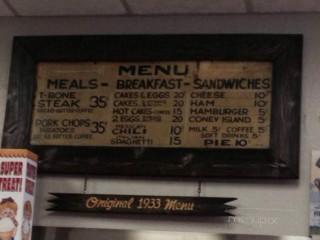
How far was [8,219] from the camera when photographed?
429 centimetres

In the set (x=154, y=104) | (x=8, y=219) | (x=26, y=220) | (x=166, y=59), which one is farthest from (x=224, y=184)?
(x=8, y=219)

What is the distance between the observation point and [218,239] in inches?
177

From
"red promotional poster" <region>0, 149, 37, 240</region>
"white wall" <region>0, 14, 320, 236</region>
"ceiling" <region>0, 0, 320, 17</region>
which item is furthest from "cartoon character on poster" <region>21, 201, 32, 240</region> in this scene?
"ceiling" <region>0, 0, 320, 17</region>

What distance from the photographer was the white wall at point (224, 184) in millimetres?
4512

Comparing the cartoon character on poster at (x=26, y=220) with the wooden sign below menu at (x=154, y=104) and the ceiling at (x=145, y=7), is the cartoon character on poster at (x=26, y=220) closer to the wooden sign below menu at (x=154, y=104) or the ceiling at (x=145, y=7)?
the wooden sign below menu at (x=154, y=104)

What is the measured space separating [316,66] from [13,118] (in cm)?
198

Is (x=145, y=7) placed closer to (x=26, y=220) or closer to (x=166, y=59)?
(x=166, y=59)

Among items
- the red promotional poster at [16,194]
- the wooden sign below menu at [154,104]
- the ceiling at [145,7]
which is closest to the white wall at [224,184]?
the ceiling at [145,7]

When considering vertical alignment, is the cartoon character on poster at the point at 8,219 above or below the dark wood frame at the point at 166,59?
below

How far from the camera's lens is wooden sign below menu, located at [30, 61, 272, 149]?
4.67 metres

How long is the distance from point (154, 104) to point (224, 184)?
680mm

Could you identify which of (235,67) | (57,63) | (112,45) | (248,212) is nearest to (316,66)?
(235,67)

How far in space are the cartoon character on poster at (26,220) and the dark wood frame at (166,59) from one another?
40 cm

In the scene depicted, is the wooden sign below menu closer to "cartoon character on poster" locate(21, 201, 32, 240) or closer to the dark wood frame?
the dark wood frame
